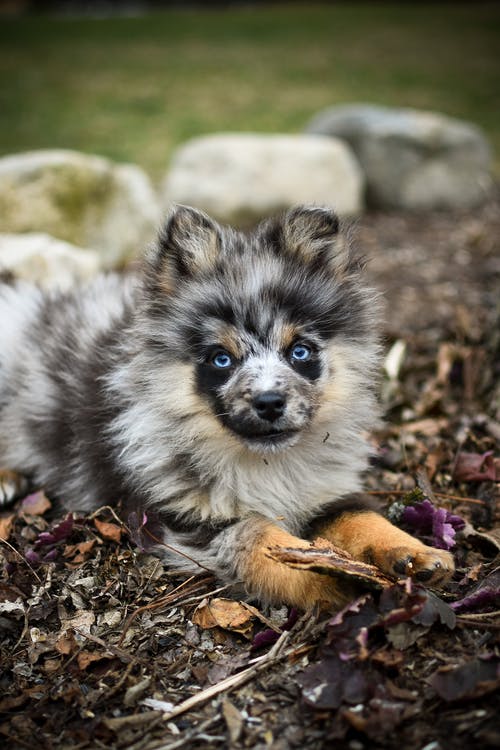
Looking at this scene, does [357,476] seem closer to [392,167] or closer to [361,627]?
[361,627]

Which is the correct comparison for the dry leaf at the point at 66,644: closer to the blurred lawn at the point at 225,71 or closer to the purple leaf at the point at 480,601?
the purple leaf at the point at 480,601

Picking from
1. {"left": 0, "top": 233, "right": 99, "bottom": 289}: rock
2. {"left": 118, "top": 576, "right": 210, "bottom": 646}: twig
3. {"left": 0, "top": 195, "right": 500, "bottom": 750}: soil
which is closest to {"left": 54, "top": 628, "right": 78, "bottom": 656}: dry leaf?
{"left": 0, "top": 195, "right": 500, "bottom": 750}: soil

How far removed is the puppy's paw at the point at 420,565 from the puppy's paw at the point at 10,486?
7.34ft

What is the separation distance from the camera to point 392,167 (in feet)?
31.8

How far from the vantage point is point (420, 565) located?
9.67 feet

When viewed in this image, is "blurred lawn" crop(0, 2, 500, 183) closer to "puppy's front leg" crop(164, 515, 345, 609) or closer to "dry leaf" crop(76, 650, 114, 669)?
"puppy's front leg" crop(164, 515, 345, 609)

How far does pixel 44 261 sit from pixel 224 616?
3.53m

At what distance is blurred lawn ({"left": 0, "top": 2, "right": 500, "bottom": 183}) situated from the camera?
1539 cm

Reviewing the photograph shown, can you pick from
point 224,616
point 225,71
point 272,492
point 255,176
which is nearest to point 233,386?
point 272,492

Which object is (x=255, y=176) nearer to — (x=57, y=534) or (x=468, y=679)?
(x=57, y=534)

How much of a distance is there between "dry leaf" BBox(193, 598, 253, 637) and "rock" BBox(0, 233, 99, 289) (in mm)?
2944

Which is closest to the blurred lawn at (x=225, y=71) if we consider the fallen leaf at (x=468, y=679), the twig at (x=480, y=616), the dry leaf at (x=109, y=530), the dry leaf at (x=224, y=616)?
the dry leaf at (x=109, y=530)

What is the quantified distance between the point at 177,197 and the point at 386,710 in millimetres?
7575

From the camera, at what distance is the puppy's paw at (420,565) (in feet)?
9.65
